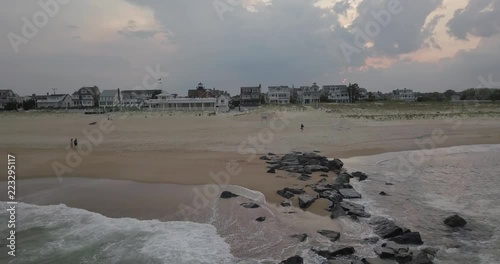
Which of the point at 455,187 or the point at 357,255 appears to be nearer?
the point at 357,255

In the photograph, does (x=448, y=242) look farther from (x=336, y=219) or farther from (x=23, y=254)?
(x=23, y=254)

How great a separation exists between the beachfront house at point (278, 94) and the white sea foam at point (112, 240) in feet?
350

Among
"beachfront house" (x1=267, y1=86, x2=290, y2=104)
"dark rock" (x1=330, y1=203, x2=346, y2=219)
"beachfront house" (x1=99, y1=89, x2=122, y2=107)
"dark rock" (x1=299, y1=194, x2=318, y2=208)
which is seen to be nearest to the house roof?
"beachfront house" (x1=99, y1=89, x2=122, y2=107)

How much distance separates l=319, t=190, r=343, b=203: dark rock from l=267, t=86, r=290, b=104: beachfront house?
4085 inches

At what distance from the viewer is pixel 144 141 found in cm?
2889

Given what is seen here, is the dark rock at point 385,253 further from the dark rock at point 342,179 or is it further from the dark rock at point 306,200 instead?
the dark rock at point 342,179

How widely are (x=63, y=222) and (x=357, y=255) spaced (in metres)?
8.93

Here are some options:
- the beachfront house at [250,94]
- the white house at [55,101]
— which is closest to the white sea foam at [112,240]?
the beachfront house at [250,94]

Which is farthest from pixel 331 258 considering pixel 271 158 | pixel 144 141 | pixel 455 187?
pixel 144 141

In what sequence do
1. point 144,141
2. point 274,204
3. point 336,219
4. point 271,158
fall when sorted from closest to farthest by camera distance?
point 336,219, point 274,204, point 271,158, point 144,141

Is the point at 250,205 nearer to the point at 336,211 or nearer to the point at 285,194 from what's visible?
the point at 285,194

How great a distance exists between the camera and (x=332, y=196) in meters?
12.5

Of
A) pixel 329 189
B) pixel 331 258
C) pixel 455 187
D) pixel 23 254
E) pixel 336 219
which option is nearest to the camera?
pixel 331 258

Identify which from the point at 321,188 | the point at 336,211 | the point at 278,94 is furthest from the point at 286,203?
the point at 278,94
